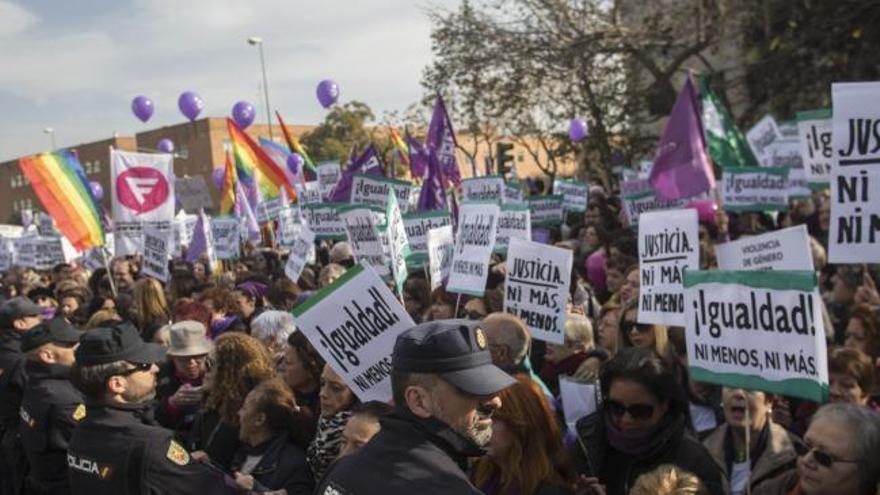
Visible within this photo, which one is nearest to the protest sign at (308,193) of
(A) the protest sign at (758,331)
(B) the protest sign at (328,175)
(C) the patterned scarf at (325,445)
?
(B) the protest sign at (328,175)

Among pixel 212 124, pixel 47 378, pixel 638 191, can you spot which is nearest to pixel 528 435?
pixel 47 378

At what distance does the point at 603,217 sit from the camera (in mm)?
14047

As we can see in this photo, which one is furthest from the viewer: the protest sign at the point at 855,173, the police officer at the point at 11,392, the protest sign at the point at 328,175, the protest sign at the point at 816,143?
the protest sign at the point at 328,175

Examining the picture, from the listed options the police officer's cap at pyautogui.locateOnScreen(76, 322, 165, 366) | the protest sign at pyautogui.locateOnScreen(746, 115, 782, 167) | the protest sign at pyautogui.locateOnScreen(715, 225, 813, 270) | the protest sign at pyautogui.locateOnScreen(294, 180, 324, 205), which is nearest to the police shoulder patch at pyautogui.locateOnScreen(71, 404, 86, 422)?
the police officer's cap at pyautogui.locateOnScreen(76, 322, 165, 366)

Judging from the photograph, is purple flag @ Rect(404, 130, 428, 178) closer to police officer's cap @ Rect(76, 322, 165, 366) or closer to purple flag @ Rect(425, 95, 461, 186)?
purple flag @ Rect(425, 95, 461, 186)

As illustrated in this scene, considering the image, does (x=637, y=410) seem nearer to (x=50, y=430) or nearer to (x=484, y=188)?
(x=50, y=430)

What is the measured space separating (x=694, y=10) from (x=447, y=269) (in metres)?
18.2

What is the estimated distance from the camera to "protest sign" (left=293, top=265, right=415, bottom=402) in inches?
175

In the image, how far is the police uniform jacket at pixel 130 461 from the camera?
3.75m

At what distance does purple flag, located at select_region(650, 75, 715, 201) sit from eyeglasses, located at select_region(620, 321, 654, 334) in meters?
3.81

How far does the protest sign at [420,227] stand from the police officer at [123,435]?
545cm

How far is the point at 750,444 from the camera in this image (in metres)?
4.22

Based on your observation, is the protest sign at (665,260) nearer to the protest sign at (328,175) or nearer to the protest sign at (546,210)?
the protest sign at (546,210)

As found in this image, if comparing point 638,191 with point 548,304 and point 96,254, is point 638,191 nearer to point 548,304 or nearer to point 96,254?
point 548,304
